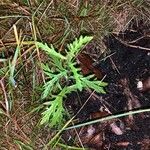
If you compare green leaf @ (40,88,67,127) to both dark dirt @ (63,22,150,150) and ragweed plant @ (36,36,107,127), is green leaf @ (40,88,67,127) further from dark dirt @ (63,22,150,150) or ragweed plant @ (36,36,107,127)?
dark dirt @ (63,22,150,150)

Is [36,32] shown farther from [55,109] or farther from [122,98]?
[122,98]

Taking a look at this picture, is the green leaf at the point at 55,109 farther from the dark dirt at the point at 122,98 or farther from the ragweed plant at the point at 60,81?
the dark dirt at the point at 122,98

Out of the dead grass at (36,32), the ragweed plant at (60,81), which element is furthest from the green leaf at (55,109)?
the dead grass at (36,32)

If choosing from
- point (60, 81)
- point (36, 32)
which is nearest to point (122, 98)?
point (60, 81)

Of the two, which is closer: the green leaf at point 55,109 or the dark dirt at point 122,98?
the green leaf at point 55,109

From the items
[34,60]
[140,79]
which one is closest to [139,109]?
[140,79]
